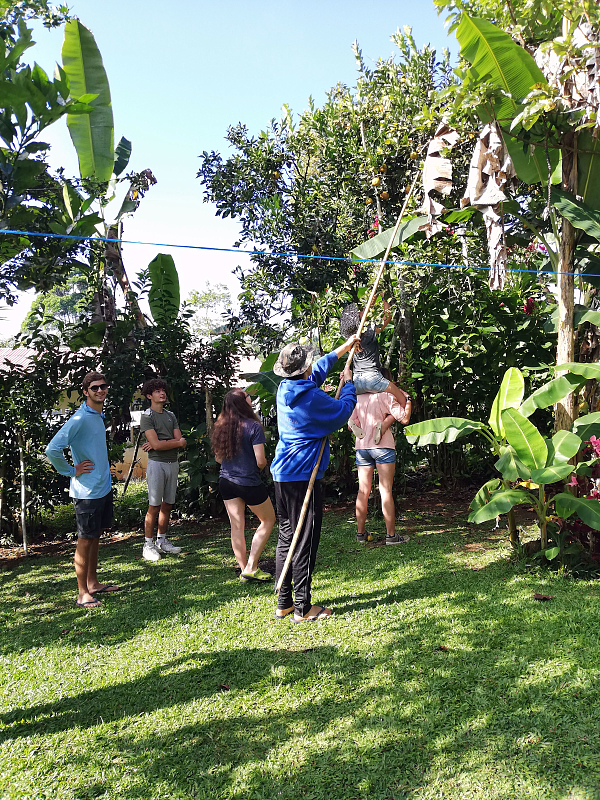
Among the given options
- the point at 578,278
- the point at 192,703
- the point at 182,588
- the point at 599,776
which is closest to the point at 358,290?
the point at 578,278

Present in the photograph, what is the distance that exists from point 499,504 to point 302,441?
64.1 inches

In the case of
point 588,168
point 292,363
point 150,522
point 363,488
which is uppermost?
point 588,168

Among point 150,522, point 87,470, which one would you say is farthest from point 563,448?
point 150,522

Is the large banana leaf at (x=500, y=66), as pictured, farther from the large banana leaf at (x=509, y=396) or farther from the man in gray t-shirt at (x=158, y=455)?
the man in gray t-shirt at (x=158, y=455)

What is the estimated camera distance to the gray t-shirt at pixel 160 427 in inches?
247

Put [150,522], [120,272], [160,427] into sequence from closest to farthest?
[160,427] < [150,522] < [120,272]

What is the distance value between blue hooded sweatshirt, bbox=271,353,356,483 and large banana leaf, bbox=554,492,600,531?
1835mm

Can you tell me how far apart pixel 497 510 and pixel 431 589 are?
860mm

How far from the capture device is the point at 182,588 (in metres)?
5.36

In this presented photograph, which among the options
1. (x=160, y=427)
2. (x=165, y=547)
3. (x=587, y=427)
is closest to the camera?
(x=587, y=427)

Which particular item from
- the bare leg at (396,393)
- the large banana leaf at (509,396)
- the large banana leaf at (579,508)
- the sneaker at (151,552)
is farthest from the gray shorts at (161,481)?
the large banana leaf at (579,508)

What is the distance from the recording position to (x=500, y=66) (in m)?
5.05

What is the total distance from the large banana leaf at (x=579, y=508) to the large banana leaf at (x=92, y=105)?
23.8 feet

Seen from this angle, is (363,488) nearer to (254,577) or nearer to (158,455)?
(254,577)
